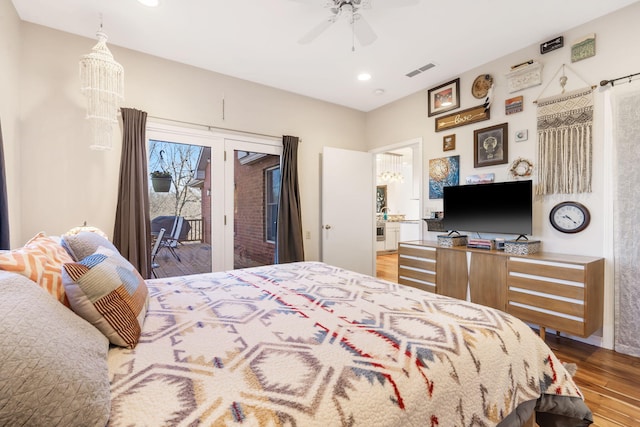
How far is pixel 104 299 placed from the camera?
1.01 meters

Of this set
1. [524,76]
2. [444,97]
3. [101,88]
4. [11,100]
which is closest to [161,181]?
[101,88]

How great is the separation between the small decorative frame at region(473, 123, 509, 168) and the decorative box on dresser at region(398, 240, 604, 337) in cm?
102

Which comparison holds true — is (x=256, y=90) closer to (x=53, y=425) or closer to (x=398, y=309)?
(x=398, y=309)

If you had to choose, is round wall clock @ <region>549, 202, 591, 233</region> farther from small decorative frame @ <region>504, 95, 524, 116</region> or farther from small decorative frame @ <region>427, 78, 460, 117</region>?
small decorative frame @ <region>427, 78, 460, 117</region>

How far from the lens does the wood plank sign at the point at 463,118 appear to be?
11.0 feet

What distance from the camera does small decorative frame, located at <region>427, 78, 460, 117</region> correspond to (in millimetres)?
3596

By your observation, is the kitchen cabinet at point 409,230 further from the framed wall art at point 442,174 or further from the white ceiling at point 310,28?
the white ceiling at point 310,28

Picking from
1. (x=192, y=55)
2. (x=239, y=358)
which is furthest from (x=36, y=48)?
(x=239, y=358)

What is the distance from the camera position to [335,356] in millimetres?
955

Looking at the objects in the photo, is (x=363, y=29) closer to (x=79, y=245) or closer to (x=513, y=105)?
(x=513, y=105)

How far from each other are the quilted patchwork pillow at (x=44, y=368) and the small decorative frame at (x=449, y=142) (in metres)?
3.79

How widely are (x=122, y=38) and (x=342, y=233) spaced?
10.9ft

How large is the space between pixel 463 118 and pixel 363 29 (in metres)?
1.84

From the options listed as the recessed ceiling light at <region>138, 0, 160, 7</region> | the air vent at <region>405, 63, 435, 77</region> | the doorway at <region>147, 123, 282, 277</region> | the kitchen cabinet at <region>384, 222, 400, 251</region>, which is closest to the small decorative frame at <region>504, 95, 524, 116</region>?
the air vent at <region>405, 63, 435, 77</region>
